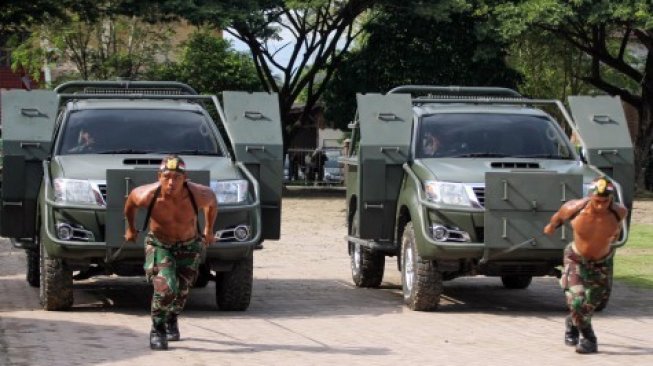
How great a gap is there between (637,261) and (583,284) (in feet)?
28.9

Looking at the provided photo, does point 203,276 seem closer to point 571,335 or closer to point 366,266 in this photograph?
point 366,266

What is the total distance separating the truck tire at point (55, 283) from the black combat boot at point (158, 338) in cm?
228

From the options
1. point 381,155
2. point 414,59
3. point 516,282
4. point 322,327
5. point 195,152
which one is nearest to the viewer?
point 322,327

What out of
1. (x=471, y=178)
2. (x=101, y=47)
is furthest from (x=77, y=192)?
(x=101, y=47)

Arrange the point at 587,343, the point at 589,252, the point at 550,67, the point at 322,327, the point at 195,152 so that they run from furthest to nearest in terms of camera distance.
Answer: the point at 550,67, the point at 195,152, the point at 322,327, the point at 589,252, the point at 587,343

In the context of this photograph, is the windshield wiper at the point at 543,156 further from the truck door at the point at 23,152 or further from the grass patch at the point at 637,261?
the truck door at the point at 23,152

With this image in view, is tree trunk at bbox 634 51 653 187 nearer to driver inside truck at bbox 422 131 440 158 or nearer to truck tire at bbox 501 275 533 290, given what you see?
truck tire at bbox 501 275 533 290

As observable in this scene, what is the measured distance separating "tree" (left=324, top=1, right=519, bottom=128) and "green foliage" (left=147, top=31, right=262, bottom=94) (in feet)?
21.3

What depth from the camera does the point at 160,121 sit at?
13.8 metres

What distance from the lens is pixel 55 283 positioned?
12.5 m

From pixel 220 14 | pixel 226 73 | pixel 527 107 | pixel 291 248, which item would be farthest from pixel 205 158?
pixel 226 73

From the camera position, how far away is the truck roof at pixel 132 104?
14.0m

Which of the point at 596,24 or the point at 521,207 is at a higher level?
the point at 596,24

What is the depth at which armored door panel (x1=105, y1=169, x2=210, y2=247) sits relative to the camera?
11914mm
